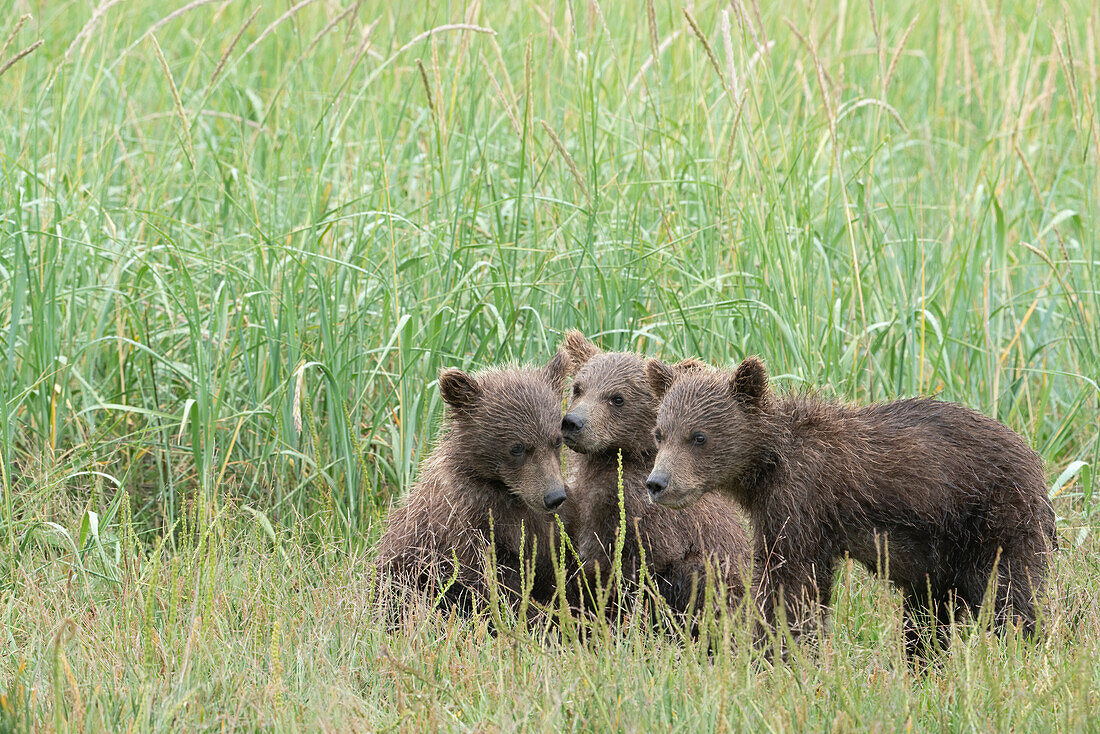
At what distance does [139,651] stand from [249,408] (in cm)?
193

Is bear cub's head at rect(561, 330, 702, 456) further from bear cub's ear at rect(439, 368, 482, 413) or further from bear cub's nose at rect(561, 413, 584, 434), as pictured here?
bear cub's ear at rect(439, 368, 482, 413)

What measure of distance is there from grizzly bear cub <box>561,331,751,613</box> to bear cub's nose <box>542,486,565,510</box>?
0.18 meters

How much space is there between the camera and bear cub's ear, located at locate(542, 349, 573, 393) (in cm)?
460

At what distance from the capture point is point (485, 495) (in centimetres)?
449

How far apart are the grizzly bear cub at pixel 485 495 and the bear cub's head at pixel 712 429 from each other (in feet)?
1.66

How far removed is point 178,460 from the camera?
5516 mm

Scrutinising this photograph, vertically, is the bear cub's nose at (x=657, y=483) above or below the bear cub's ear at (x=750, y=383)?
below

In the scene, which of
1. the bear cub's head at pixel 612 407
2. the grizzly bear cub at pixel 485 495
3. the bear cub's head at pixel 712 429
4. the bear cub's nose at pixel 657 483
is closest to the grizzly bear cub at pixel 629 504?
the bear cub's head at pixel 612 407

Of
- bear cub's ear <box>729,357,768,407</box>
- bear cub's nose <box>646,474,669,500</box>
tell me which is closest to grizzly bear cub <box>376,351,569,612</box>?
bear cub's nose <box>646,474,669,500</box>

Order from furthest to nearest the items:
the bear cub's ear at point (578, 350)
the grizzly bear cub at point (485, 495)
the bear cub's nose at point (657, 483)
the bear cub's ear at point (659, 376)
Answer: the bear cub's ear at point (578, 350) < the grizzly bear cub at point (485, 495) < the bear cub's ear at point (659, 376) < the bear cub's nose at point (657, 483)

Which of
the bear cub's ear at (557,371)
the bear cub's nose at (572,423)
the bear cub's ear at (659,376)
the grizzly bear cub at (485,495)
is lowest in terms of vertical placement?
the grizzly bear cub at (485,495)

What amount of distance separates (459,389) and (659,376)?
2.45ft

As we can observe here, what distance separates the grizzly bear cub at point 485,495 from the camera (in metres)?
4.35

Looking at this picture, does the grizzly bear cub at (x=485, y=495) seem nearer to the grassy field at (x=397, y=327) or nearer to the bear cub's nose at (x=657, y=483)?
the grassy field at (x=397, y=327)
